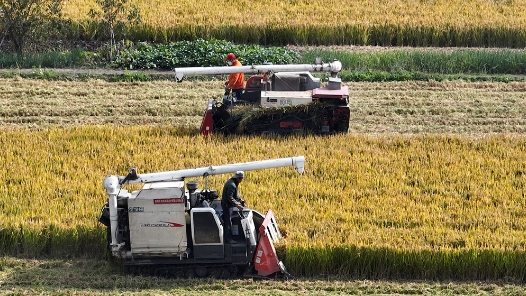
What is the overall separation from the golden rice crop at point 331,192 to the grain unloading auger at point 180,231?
2.46 feet

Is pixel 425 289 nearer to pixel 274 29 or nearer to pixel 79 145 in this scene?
pixel 79 145

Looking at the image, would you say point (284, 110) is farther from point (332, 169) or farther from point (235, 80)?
point (332, 169)

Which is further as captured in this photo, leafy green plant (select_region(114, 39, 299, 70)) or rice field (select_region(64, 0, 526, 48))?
rice field (select_region(64, 0, 526, 48))

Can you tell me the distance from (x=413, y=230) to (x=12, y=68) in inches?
613

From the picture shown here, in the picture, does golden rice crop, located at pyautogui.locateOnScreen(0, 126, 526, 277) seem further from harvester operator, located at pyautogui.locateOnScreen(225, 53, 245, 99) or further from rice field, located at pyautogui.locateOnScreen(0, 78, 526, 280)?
harvester operator, located at pyautogui.locateOnScreen(225, 53, 245, 99)

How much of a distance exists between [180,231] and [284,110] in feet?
23.5

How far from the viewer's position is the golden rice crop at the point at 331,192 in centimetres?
1600

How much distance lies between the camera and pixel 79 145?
2164cm

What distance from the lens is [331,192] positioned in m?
18.7

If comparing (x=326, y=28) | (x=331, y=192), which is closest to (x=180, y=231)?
(x=331, y=192)

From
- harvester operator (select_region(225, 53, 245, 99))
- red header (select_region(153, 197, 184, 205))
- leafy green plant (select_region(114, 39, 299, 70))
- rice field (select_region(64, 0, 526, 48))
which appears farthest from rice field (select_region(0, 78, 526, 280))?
rice field (select_region(64, 0, 526, 48))

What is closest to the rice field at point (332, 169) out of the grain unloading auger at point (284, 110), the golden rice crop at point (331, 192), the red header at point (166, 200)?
the golden rice crop at point (331, 192)

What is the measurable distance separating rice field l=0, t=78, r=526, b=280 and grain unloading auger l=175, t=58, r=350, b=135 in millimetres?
440

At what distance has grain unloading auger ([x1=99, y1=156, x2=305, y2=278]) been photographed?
50.2ft
